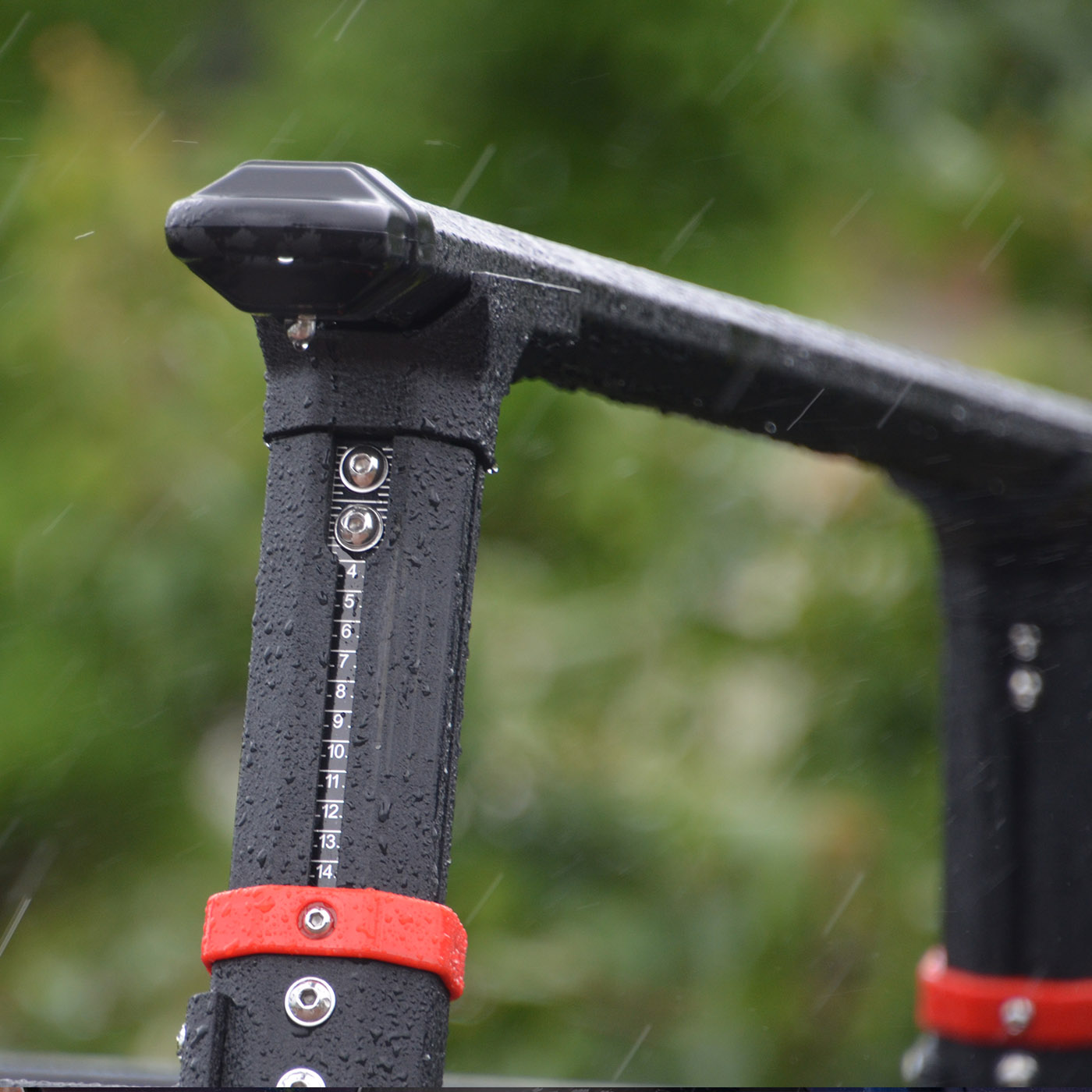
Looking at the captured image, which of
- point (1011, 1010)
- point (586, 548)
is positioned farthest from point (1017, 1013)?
point (586, 548)

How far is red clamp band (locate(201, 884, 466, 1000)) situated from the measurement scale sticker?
16 millimetres

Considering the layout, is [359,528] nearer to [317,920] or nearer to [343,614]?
[343,614]

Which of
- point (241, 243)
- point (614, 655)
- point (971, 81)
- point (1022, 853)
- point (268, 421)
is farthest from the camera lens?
point (971, 81)

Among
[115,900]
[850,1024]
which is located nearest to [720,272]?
[850,1024]

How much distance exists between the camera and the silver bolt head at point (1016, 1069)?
129 cm

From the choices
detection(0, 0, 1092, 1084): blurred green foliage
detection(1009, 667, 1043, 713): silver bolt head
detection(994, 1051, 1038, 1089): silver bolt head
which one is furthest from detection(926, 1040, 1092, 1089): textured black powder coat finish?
detection(0, 0, 1092, 1084): blurred green foliage

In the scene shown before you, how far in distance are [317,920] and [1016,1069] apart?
0.85 meters

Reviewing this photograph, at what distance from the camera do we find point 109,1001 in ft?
10.0

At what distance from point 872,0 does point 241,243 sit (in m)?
2.71

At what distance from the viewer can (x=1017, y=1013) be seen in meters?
1.31

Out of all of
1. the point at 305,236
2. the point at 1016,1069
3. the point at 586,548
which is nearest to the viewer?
the point at 305,236

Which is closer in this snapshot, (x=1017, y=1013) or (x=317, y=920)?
(x=317, y=920)

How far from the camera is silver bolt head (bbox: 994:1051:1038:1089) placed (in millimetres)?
1292

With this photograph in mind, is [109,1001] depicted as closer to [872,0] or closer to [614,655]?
[614,655]
